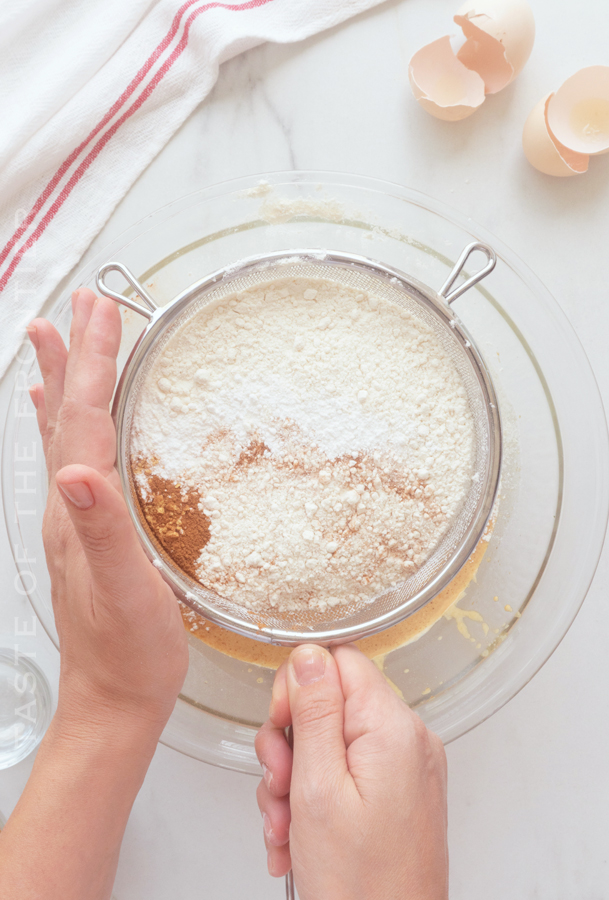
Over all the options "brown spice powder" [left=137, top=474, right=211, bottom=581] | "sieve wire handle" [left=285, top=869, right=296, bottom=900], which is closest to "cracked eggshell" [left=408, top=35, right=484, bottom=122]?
"brown spice powder" [left=137, top=474, right=211, bottom=581]

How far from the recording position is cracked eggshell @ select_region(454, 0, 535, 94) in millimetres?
1030

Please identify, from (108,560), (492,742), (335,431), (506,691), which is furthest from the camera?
(492,742)

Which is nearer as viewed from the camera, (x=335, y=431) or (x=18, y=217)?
(x=335, y=431)

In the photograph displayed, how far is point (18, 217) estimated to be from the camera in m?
1.13

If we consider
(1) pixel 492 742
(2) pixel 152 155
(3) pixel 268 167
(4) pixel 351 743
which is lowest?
(4) pixel 351 743

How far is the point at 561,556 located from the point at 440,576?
0.26 meters

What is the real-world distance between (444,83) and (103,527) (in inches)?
38.4

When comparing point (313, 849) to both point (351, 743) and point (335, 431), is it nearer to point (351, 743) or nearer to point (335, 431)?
point (351, 743)

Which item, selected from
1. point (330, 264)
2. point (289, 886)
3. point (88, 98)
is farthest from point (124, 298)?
point (289, 886)

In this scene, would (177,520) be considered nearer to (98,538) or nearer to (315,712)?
(98,538)

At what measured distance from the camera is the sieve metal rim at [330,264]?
3.09 ft

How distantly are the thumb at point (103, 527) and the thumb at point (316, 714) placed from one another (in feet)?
0.89

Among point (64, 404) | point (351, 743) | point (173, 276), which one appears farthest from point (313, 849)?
point (173, 276)

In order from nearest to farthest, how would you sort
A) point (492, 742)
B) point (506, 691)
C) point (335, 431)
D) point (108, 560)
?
point (108, 560) → point (335, 431) → point (506, 691) → point (492, 742)
